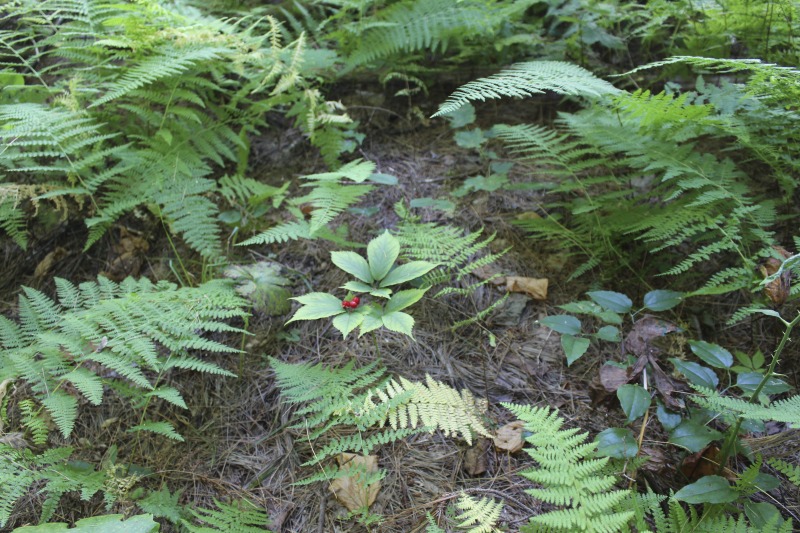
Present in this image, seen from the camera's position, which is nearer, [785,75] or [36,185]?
[785,75]

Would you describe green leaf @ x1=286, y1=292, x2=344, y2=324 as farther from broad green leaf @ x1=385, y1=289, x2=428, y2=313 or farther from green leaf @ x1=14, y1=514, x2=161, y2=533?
green leaf @ x1=14, y1=514, x2=161, y2=533

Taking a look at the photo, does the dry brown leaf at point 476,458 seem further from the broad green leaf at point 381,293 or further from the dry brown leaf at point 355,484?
the broad green leaf at point 381,293

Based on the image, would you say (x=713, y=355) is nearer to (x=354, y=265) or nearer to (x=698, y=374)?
(x=698, y=374)

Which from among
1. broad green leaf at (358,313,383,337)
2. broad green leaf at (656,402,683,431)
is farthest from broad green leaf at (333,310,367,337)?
broad green leaf at (656,402,683,431)

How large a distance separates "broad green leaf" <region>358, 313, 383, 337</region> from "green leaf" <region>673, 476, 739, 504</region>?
1.17 metres

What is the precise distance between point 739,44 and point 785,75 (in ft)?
4.04

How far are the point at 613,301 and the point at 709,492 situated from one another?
822 mm

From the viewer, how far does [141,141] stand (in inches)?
118

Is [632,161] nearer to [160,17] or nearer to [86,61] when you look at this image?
[160,17]

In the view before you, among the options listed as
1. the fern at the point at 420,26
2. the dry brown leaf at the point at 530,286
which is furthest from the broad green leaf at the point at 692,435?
the fern at the point at 420,26

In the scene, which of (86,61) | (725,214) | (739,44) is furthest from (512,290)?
(86,61)

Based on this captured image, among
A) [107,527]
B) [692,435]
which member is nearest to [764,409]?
[692,435]

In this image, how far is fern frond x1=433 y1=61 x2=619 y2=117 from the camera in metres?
2.16

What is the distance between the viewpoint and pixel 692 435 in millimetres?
1799
